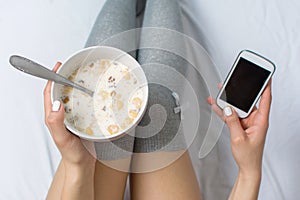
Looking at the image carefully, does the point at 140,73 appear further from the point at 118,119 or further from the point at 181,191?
the point at 181,191

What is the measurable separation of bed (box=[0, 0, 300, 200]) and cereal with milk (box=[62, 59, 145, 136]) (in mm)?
242

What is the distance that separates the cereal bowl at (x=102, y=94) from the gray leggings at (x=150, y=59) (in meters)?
0.09

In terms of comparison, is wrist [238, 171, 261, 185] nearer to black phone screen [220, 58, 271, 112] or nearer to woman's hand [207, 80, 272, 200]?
woman's hand [207, 80, 272, 200]

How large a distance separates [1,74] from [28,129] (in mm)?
144

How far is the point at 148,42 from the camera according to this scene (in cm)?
93

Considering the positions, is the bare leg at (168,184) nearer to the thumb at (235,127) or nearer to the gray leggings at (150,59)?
the gray leggings at (150,59)

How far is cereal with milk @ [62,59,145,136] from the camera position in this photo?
0.71 m

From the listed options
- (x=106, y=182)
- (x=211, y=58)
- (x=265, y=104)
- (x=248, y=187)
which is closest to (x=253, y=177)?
(x=248, y=187)

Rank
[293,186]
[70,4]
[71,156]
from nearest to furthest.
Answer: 1. [71,156]
2. [293,186]
3. [70,4]

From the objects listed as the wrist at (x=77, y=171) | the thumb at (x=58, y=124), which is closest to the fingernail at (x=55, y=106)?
the thumb at (x=58, y=124)

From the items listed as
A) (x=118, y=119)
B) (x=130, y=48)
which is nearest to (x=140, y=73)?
(x=118, y=119)

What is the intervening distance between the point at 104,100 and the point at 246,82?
26 centimetres

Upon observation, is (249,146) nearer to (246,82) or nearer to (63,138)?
(246,82)

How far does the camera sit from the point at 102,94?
73 centimetres
